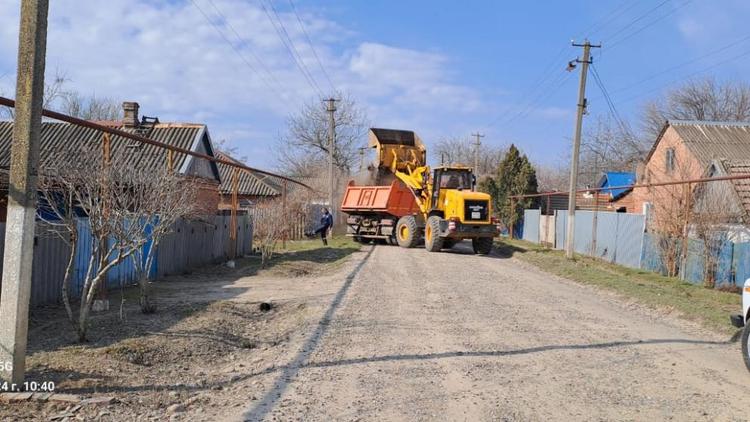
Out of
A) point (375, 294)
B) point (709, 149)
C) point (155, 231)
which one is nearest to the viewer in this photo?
point (155, 231)

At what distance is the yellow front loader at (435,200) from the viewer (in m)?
21.0

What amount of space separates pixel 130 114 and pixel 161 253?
43.7ft

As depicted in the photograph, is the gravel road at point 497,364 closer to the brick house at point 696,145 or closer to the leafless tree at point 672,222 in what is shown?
the leafless tree at point 672,222

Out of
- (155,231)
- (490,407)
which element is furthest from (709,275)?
(155,231)

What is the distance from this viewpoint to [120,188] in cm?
830

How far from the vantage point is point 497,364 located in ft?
22.0

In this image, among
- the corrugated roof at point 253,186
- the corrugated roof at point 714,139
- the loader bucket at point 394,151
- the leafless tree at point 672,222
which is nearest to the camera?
the leafless tree at point 672,222

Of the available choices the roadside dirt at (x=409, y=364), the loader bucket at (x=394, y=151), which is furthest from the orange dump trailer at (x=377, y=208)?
the roadside dirt at (x=409, y=364)

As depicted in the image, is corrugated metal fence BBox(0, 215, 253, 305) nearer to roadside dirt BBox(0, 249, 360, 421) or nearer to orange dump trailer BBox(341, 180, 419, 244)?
roadside dirt BBox(0, 249, 360, 421)

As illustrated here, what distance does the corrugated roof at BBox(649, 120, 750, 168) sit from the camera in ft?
97.4

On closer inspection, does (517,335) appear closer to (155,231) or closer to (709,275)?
(155,231)

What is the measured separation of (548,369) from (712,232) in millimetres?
11475

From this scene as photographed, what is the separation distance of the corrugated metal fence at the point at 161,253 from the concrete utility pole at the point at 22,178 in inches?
125

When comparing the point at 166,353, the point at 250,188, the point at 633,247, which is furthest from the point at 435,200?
the point at 250,188
